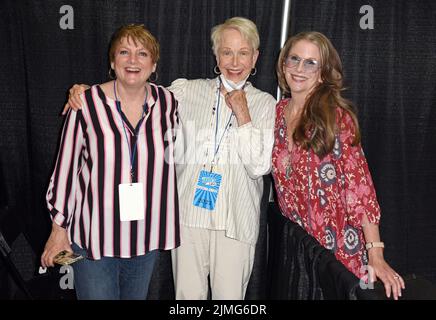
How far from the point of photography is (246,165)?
177 centimetres

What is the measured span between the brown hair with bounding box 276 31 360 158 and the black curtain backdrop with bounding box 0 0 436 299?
60 cm

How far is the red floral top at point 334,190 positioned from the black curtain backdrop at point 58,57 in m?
0.65

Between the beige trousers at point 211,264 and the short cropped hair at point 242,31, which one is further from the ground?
the short cropped hair at point 242,31

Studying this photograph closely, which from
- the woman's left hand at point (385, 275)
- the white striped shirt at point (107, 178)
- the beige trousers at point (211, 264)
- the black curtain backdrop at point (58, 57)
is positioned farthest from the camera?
the black curtain backdrop at point (58, 57)

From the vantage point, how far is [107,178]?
1.62 metres

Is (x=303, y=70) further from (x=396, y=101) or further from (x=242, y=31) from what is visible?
(x=396, y=101)

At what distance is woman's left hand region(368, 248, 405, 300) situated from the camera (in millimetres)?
1382

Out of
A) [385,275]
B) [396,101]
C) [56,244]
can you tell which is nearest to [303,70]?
[385,275]

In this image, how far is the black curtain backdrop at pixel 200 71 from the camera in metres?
2.35

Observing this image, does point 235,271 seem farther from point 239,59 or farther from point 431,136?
point 431,136

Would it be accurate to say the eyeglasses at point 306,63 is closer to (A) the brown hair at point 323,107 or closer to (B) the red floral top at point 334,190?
(A) the brown hair at point 323,107

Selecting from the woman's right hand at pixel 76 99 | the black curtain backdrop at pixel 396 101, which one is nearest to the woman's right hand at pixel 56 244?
the woman's right hand at pixel 76 99

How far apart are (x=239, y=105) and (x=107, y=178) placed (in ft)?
1.79
